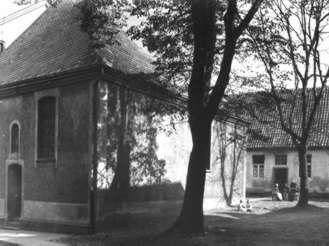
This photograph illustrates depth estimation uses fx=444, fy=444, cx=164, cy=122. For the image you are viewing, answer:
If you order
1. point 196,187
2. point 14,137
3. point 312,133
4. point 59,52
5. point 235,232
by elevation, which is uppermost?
point 59,52

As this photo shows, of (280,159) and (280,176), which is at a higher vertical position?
(280,159)

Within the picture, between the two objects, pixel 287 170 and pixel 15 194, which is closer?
pixel 15 194

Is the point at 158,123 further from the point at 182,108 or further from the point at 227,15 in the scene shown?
the point at 227,15

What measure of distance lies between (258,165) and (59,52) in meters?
23.5

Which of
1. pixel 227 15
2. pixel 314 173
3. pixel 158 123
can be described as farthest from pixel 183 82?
pixel 314 173

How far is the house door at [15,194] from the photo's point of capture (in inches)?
697

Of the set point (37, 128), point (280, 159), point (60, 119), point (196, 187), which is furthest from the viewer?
point (280, 159)

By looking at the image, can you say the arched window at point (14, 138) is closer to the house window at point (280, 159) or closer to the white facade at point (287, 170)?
the white facade at point (287, 170)

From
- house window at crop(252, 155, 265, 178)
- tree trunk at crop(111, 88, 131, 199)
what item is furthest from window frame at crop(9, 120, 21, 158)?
house window at crop(252, 155, 265, 178)

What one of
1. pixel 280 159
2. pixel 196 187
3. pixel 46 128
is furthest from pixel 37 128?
pixel 280 159

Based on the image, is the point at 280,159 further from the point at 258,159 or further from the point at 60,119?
the point at 60,119

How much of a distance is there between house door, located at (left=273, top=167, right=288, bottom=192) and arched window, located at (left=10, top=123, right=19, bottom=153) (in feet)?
76.3

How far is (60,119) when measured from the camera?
53.1 feet

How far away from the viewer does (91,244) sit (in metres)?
12.5
